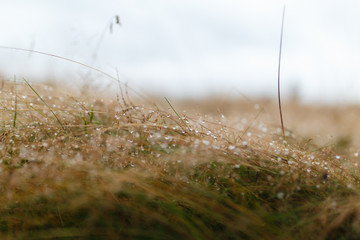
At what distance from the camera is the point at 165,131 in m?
1.41

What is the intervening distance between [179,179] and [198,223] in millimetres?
202

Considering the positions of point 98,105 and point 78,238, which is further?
point 98,105

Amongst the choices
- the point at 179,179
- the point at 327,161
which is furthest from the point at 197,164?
the point at 327,161

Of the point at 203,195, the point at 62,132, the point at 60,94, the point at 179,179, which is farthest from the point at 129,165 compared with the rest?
the point at 60,94

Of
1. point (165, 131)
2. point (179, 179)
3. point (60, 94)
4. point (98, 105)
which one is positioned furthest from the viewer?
point (60, 94)

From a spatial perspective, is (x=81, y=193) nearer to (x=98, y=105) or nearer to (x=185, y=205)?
(x=185, y=205)

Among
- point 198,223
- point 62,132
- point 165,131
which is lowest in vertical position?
point 198,223

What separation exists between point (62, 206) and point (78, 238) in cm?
12

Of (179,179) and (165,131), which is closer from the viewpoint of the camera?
(179,179)

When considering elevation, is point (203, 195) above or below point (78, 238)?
above

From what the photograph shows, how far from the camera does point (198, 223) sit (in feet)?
3.27

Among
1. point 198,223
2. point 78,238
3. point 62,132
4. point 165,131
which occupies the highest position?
point 165,131

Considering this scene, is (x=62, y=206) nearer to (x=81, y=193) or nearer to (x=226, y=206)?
(x=81, y=193)

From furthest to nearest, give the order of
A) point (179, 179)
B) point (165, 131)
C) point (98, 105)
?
point (98, 105)
point (165, 131)
point (179, 179)
